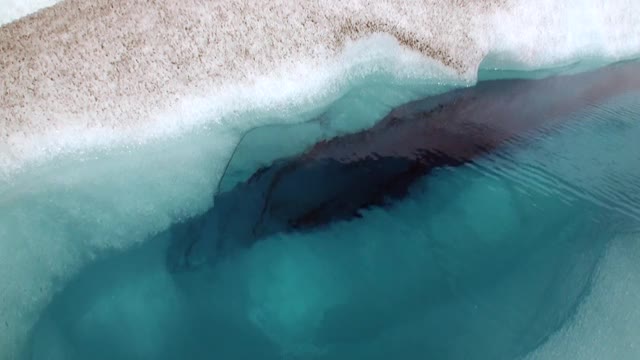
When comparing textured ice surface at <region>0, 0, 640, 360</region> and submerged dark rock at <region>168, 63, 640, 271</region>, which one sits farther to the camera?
submerged dark rock at <region>168, 63, 640, 271</region>

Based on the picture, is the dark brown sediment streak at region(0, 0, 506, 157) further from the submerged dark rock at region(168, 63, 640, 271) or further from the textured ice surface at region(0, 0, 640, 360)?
the submerged dark rock at region(168, 63, 640, 271)

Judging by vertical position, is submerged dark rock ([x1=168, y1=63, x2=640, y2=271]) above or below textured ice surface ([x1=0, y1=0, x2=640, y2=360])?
below

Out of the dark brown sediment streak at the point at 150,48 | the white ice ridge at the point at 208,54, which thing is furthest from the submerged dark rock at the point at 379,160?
the dark brown sediment streak at the point at 150,48

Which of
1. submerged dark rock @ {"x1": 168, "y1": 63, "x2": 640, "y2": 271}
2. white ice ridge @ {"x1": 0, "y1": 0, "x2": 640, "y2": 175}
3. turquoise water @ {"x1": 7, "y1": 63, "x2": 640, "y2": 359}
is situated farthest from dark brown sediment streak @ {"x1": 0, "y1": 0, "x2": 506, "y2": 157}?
submerged dark rock @ {"x1": 168, "y1": 63, "x2": 640, "y2": 271}

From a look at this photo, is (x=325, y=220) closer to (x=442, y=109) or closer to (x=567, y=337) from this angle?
(x=442, y=109)

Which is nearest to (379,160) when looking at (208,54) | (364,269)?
(364,269)

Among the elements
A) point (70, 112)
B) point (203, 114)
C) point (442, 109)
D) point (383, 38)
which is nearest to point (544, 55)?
point (442, 109)
